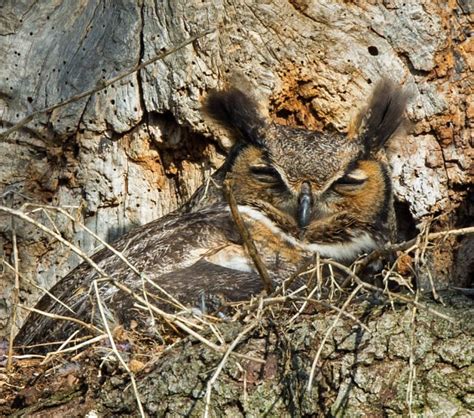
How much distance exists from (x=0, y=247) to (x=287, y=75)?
1.50 metres

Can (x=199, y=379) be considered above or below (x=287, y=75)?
below

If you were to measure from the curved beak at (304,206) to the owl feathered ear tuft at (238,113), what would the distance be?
0.31 metres

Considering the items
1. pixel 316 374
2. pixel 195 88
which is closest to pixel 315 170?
pixel 195 88

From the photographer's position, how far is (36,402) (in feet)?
8.93

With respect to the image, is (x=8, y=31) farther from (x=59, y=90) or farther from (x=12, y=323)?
(x=12, y=323)

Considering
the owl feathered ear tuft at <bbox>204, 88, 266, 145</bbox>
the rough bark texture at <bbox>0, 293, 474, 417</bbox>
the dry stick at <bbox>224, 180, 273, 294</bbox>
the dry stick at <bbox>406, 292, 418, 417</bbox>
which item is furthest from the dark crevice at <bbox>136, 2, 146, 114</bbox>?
the dry stick at <bbox>406, 292, 418, 417</bbox>

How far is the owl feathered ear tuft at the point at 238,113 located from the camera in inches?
156

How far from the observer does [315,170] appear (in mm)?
3781

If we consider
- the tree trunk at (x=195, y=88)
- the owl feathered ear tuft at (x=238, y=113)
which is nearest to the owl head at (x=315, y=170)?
the owl feathered ear tuft at (x=238, y=113)

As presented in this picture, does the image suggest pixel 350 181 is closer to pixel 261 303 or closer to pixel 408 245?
pixel 408 245

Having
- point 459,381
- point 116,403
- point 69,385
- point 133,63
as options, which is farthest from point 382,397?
point 133,63

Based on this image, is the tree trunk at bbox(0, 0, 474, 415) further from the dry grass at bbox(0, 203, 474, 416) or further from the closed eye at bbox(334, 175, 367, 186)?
the dry grass at bbox(0, 203, 474, 416)

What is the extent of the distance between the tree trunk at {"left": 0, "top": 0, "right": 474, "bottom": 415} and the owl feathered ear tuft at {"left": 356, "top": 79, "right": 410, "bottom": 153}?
6.0 inches

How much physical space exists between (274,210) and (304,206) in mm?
181
